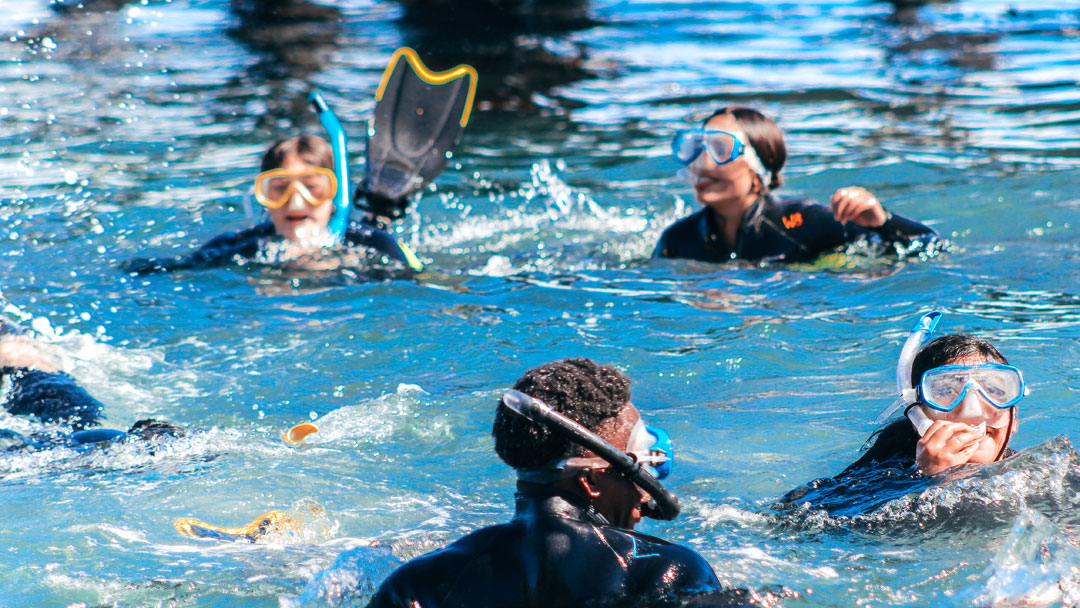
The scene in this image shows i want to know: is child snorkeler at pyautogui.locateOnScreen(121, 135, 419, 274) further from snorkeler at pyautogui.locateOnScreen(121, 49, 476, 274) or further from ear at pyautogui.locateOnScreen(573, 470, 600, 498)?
ear at pyautogui.locateOnScreen(573, 470, 600, 498)

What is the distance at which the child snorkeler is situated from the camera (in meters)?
5.83

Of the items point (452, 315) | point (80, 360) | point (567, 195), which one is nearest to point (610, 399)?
point (452, 315)

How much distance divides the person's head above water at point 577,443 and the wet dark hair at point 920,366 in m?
1.21

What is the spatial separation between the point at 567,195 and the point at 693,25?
7.78 metres

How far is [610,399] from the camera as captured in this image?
2338 mm

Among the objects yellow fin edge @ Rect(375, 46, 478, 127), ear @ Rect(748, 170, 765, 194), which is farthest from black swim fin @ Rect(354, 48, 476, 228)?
ear @ Rect(748, 170, 765, 194)

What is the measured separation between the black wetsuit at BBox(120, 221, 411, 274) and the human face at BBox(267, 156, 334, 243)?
4.4 inches

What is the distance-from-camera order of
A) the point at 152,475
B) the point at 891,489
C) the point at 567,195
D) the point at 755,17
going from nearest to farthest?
1. the point at 891,489
2. the point at 152,475
3. the point at 567,195
4. the point at 755,17

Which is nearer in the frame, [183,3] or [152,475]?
[152,475]

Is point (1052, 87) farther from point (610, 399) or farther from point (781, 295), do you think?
point (610, 399)

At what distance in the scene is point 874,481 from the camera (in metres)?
3.31

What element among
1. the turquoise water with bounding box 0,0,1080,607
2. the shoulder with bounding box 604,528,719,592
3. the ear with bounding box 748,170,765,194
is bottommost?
the turquoise water with bounding box 0,0,1080,607

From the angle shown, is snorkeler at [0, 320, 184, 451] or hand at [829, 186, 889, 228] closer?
snorkeler at [0, 320, 184, 451]

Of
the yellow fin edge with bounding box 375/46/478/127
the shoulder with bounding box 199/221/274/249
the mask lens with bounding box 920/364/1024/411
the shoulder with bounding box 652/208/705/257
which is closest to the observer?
the mask lens with bounding box 920/364/1024/411
